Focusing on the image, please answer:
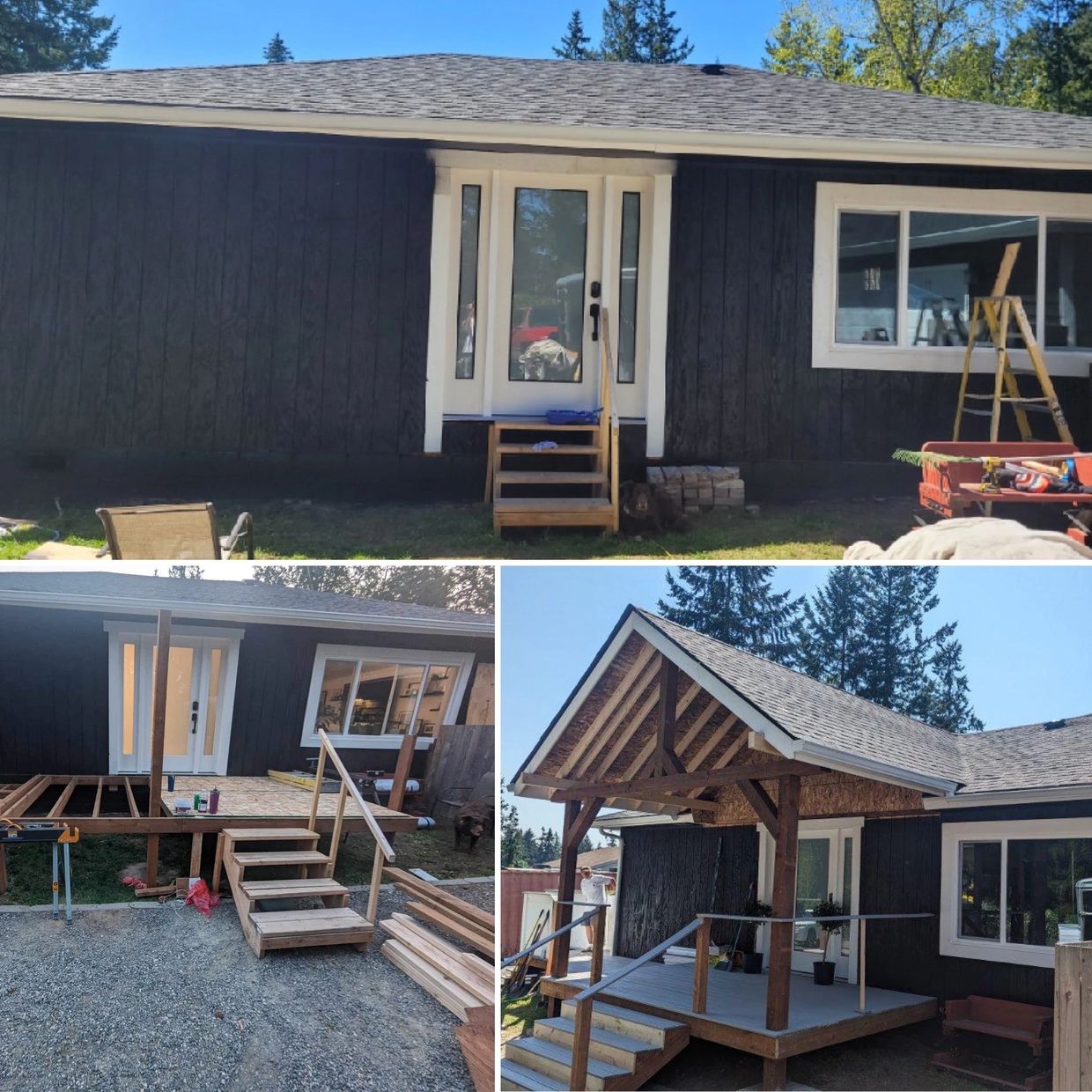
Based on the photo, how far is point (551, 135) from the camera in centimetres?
817

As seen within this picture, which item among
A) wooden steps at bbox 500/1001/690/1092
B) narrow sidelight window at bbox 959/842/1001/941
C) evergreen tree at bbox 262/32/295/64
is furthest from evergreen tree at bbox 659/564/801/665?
evergreen tree at bbox 262/32/295/64

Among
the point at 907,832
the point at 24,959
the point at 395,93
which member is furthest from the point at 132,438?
the point at 907,832

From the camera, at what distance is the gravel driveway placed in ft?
15.9

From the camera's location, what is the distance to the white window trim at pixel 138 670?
371 inches

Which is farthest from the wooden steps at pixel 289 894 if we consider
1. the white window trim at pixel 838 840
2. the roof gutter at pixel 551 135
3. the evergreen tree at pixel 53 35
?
the evergreen tree at pixel 53 35

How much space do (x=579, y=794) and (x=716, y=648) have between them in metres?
1.19

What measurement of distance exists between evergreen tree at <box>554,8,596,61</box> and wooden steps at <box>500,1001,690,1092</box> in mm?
40215

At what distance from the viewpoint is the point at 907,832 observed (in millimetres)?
7879

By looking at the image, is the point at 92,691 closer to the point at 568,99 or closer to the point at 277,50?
the point at 568,99

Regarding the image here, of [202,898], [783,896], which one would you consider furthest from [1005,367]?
[202,898]

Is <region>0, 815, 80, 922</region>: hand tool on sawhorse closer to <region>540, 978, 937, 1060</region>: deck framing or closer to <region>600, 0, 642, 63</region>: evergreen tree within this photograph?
<region>540, 978, 937, 1060</region>: deck framing

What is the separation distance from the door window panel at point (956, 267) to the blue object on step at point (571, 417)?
2.78 metres

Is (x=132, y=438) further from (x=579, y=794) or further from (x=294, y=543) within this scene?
(x=579, y=794)

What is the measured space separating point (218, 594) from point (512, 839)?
304 centimetres
